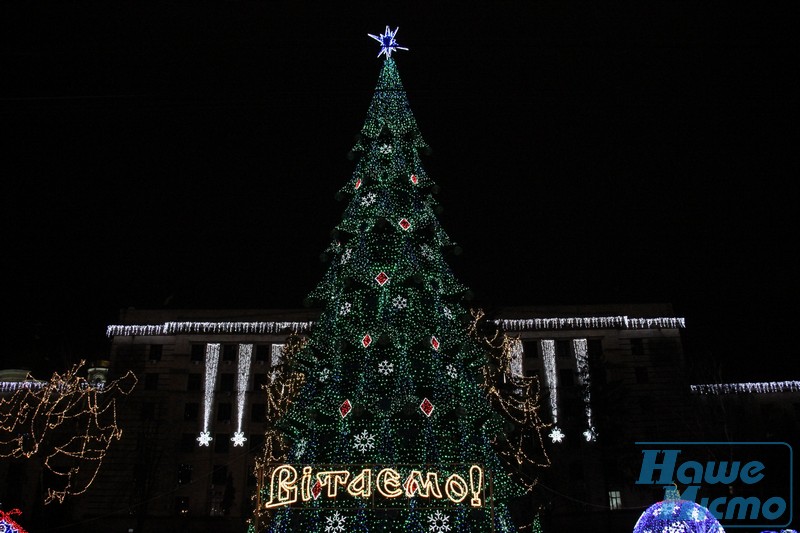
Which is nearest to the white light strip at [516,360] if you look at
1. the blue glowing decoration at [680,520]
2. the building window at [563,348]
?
the building window at [563,348]

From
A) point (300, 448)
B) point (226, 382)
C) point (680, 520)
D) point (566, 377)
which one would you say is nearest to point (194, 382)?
point (226, 382)

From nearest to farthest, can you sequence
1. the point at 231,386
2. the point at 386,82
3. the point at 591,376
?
the point at 386,82
the point at 591,376
the point at 231,386

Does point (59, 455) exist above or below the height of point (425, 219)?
below

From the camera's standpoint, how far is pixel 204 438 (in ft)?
133

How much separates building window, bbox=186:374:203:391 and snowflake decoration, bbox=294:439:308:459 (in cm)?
3076

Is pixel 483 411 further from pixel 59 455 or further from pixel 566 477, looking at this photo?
pixel 59 455

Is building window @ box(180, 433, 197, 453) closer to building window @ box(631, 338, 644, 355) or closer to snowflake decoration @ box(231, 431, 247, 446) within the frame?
snowflake decoration @ box(231, 431, 247, 446)

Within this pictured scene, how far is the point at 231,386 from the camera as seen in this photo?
141 feet

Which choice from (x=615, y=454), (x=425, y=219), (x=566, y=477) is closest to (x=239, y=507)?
(x=566, y=477)

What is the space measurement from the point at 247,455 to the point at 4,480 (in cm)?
1398

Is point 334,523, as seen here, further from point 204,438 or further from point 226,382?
point 226,382

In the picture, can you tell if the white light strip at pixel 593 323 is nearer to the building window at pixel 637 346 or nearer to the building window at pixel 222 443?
the building window at pixel 637 346

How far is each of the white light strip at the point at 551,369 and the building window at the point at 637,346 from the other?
5.17 meters

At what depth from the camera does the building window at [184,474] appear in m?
39.7
